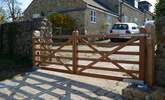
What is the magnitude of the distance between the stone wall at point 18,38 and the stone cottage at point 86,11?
11065mm

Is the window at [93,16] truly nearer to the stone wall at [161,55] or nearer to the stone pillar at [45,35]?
the stone pillar at [45,35]

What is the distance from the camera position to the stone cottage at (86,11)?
92.9 feet

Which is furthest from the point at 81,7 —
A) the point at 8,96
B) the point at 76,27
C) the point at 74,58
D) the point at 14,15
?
the point at 8,96

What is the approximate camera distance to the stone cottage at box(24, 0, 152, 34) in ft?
92.9

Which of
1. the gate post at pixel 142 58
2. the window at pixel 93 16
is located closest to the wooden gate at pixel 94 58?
the gate post at pixel 142 58

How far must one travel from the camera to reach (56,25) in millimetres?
26406

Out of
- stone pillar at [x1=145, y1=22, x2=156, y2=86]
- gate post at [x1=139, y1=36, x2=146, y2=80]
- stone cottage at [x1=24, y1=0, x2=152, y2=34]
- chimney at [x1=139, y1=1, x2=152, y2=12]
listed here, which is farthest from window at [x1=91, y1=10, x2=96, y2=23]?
chimney at [x1=139, y1=1, x2=152, y2=12]

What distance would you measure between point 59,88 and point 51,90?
0.89ft

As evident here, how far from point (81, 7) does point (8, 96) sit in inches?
844

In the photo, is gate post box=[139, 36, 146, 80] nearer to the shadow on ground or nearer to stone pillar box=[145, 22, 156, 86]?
stone pillar box=[145, 22, 156, 86]

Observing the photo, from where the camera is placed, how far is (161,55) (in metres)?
6.98

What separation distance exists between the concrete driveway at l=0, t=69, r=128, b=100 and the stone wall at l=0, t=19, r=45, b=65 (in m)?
2.62

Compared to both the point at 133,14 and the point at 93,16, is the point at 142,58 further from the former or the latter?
the point at 133,14

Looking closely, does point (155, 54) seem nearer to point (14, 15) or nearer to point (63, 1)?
point (63, 1)
